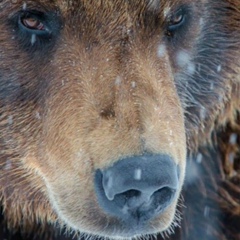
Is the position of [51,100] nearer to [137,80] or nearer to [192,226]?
[137,80]

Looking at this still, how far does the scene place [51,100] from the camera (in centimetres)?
394

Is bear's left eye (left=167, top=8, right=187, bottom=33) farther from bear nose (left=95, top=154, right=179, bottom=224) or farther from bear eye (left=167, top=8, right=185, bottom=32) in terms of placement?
bear nose (left=95, top=154, right=179, bottom=224)

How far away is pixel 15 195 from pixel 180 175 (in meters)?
1.14

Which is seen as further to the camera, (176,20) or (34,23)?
(176,20)

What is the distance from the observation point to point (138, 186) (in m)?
3.44

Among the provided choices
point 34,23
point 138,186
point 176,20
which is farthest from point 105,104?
point 176,20

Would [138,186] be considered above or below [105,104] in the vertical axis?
below

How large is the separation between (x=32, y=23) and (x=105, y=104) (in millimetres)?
634

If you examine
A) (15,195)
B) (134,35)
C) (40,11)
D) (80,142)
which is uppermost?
(40,11)

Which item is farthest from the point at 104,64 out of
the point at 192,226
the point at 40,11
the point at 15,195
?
the point at 192,226

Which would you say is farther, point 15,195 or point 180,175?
point 15,195

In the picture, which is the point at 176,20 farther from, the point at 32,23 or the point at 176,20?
the point at 32,23

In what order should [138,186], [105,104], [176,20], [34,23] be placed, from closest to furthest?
1. [138,186]
2. [105,104]
3. [34,23]
4. [176,20]

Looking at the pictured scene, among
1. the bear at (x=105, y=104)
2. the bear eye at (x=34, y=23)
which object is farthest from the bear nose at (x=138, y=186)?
the bear eye at (x=34, y=23)
